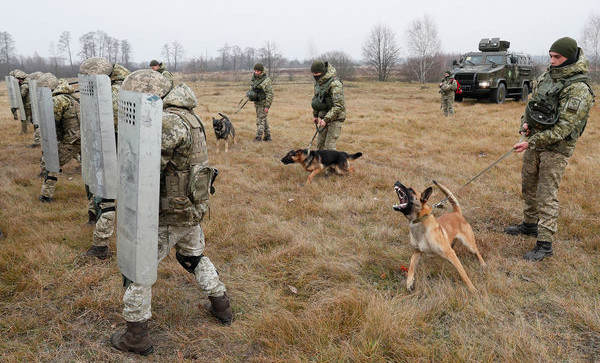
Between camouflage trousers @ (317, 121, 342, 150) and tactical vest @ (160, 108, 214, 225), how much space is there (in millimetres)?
4871

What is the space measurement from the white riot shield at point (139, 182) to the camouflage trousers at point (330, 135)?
526cm

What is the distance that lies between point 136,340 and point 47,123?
9.71 feet

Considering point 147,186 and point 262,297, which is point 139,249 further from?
point 262,297

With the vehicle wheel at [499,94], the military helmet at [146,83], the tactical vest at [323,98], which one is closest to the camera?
the military helmet at [146,83]

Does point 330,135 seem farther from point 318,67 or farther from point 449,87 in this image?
point 449,87

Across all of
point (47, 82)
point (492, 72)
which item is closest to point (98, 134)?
point (47, 82)

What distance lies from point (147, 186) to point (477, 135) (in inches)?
409

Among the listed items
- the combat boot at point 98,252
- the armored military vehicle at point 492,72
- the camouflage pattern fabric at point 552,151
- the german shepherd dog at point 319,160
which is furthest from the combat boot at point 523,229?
the armored military vehicle at point 492,72

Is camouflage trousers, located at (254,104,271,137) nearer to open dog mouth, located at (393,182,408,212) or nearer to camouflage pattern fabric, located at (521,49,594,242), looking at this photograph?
camouflage pattern fabric, located at (521,49,594,242)

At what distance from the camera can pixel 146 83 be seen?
219 centimetres

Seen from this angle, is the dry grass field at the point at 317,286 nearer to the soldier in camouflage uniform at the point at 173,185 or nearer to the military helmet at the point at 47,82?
the soldier in camouflage uniform at the point at 173,185

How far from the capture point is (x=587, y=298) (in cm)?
299

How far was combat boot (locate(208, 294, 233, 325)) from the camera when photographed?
107 inches

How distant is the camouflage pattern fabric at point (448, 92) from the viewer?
558 inches
